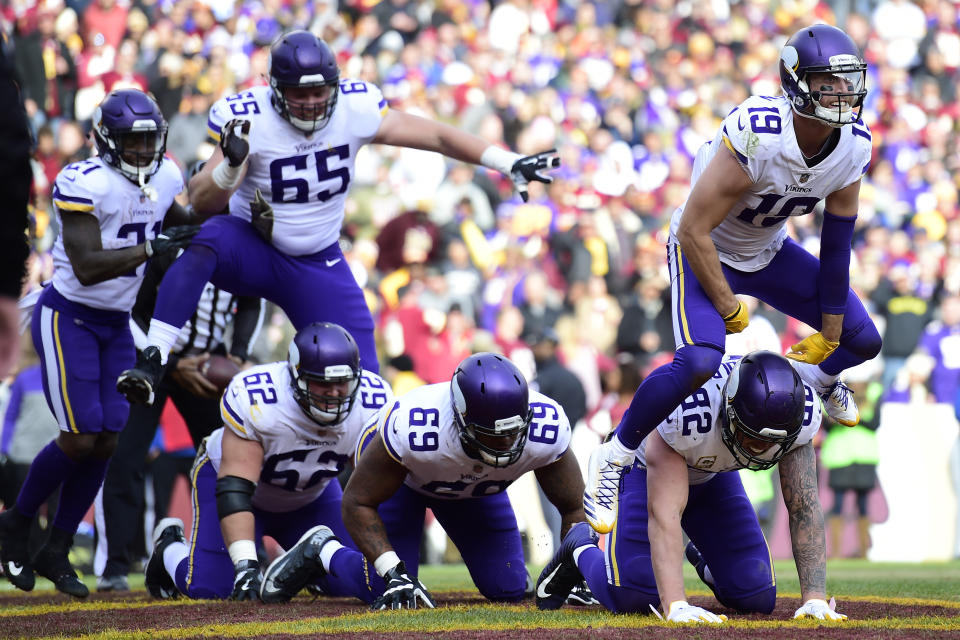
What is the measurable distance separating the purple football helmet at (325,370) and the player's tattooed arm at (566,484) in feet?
3.14

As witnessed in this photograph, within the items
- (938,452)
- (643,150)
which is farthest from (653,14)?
(938,452)

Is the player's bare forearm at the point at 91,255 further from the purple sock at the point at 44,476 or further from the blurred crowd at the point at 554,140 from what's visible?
the blurred crowd at the point at 554,140

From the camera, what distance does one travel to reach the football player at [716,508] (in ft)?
16.2

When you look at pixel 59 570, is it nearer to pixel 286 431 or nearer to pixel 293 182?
pixel 286 431

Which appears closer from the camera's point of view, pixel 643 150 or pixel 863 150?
pixel 863 150

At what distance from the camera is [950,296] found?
1210cm

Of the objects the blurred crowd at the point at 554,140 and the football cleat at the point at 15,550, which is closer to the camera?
the football cleat at the point at 15,550

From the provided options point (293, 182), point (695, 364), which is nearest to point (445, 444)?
point (695, 364)

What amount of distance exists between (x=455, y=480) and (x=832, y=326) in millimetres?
1793

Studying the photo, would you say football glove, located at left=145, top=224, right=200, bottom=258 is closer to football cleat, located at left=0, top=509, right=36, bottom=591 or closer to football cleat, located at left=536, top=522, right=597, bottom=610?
football cleat, located at left=0, top=509, right=36, bottom=591

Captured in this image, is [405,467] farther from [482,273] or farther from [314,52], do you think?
[482,273]

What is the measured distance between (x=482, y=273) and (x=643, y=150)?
124 inches

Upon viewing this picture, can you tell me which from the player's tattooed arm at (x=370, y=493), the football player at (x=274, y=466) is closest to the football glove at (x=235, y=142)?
the football player at (x=274, y=466)

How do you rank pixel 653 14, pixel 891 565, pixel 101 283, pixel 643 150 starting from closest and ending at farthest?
pixel 101 283, pixel 891 565, pixel 643 150, pixel 653 14
